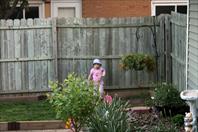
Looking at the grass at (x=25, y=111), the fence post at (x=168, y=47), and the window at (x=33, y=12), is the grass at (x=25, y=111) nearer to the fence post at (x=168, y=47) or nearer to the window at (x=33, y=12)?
the fence post at (x=168, y=47)

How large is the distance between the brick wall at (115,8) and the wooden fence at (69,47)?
3.44 metres

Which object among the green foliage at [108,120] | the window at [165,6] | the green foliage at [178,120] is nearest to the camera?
the green foliage at [108,120]

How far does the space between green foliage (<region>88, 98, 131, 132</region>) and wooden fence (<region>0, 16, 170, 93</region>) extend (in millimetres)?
7383

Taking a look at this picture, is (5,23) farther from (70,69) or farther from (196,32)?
(196,32)

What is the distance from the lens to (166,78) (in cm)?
1580

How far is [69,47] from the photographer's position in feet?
52.7

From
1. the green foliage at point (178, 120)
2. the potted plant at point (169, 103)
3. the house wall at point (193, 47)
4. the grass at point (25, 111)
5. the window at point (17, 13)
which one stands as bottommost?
the grass at point (25, 111)

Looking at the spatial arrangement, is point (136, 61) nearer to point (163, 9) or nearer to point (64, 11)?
point (163, 9)

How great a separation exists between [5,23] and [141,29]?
387 cm

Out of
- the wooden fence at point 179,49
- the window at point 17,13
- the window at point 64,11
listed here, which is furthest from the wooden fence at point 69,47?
the window at point 64,11

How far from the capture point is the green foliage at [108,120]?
782 cm

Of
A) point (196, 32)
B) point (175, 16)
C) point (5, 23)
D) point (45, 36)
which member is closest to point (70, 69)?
point (45, 36)

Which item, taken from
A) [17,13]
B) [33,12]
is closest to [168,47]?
[17,13]

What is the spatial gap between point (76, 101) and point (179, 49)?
614 centimetres
